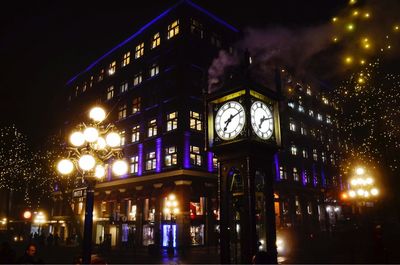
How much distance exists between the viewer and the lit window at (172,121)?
34.7 metres

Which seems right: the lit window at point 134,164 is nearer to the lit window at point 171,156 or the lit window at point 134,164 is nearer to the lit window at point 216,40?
the lit window at point 171,156

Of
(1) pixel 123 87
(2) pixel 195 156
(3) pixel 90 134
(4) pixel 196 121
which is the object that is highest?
(1) pixel 123 87

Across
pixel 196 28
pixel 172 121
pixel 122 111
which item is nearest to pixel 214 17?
pixel 196 28

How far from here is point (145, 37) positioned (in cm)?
4188

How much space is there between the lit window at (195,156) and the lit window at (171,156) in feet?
5.25

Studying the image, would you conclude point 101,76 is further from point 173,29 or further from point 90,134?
point 90,134

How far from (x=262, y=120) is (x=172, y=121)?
25279mm

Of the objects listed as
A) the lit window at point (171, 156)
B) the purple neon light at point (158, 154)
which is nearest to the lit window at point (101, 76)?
the purple neon light at point (158, 154)

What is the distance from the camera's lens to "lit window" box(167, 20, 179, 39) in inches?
1471

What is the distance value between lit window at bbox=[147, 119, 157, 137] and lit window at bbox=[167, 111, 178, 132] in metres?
2.34

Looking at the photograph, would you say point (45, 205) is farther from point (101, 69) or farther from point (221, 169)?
point (221, 169)

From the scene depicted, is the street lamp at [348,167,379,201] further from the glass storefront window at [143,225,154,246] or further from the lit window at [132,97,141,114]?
the lit window at [132,97,141,114]

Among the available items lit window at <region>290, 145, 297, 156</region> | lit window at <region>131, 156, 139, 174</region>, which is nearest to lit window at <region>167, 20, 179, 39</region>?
lit window at <region>131, 156, 139, 174</region>

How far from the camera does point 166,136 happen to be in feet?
115
